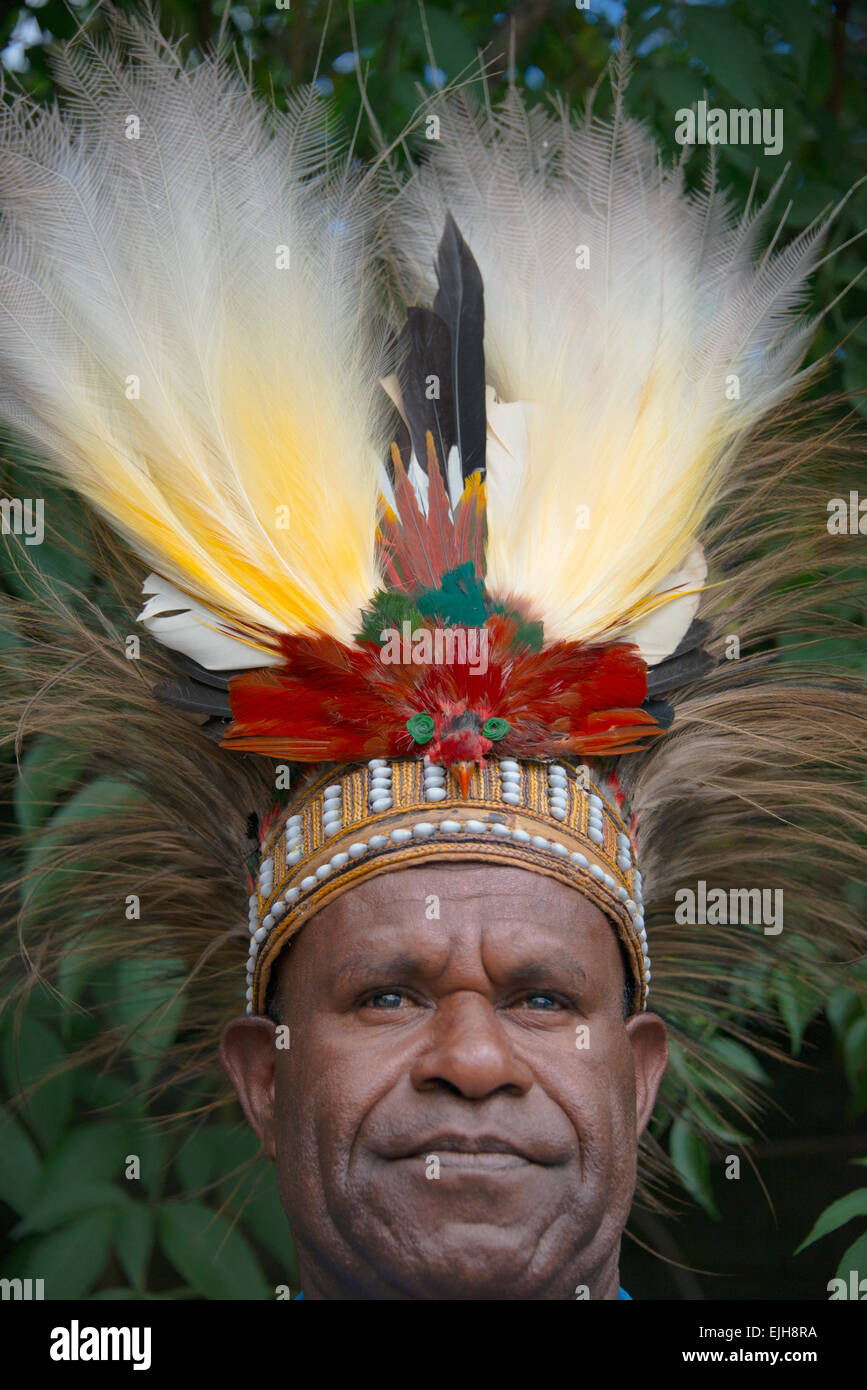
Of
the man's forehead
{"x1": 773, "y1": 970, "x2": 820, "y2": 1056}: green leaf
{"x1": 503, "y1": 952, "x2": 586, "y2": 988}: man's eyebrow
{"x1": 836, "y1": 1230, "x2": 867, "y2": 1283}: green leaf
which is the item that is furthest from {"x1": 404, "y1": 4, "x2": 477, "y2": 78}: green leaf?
{"x1": 836, "y1": 1230, "x2": 867, "y2": 1283}: green leaf

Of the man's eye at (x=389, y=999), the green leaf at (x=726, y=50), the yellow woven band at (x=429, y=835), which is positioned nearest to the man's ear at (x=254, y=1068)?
the yellow woven band at (x=429, y=835)

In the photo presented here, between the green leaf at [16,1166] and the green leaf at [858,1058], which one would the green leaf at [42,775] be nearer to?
the green leaf at [16,1166]

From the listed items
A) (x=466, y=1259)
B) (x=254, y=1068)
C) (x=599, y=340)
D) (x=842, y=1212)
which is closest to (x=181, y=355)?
(x=599, y=340)

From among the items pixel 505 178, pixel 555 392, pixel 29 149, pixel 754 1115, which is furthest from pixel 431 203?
pixel 754 1115

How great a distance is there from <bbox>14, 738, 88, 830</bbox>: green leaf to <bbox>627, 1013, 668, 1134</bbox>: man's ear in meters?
0.96

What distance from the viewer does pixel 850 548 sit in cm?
222

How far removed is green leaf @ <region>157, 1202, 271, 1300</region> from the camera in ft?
7.88

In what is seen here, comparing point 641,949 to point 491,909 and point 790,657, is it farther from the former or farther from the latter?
point 790,657

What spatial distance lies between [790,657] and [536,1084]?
1.02m

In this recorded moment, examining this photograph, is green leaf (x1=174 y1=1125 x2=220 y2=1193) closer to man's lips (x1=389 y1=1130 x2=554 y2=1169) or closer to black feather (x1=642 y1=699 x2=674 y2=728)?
man's lips (x1=389 y1=1130 x2=554 y2=1169)

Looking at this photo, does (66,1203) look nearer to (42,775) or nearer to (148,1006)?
(148,1006)

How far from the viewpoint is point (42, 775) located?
231cm

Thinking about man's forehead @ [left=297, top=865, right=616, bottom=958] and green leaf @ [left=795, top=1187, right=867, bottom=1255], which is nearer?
man's forehead @ [left=297, top=865, right=616, bottom=958]

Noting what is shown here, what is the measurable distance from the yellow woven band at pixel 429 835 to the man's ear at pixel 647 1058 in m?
0.10
